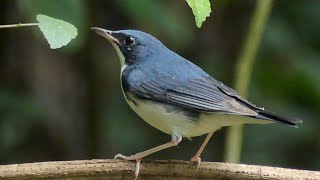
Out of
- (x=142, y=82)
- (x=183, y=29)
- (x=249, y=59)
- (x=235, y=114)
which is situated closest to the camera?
(x=235, y=114)

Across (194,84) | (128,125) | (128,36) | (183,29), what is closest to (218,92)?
(194,84)

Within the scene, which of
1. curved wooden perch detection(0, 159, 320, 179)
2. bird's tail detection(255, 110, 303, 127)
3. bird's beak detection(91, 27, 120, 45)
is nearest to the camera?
curved wooden perch detection(0, 159, 320, 179)

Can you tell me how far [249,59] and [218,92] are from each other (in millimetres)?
1214

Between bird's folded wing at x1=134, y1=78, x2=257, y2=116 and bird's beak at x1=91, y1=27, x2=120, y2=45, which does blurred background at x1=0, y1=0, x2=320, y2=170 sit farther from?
bird's folded wing at x1=134, y1=78, x2=257, y2=116

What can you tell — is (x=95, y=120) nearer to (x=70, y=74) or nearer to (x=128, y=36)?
(x=70, y=74)

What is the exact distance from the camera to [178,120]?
3924 millimetres

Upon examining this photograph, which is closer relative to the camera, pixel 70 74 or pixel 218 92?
pixel 218 92

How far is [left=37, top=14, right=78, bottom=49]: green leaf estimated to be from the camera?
10.2 ft

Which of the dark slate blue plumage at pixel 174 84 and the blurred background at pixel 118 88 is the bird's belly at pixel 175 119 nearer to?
the dark slate blue plumage at pixel 174 84

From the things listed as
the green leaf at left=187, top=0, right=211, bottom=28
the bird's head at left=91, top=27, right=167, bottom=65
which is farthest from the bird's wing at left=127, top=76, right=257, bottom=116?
the green leaf at left=187, top=0, right=211, bottom=28

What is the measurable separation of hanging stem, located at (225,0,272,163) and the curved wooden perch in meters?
1.46

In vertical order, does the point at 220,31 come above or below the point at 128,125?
above

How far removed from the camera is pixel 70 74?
24.0 feet

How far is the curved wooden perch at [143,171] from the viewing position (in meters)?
3.22
